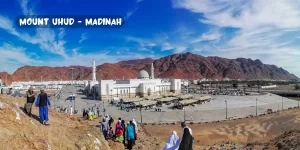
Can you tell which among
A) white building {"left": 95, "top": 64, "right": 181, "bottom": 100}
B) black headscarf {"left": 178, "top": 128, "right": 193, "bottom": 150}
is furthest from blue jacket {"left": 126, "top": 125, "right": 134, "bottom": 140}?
white building {"left": 95, "top": 64, "right": 181, "bottom": 100}

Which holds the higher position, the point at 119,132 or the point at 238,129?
the point at 119,132

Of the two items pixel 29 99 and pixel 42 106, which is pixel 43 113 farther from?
pixel 29 99

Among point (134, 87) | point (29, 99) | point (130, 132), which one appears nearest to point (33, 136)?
point (29, 99)

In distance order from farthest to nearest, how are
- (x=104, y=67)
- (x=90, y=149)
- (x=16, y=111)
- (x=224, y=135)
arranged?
(x=104, y=67)
(x=224, y=135)
(x=90, y=149)
(x=16, y=111)

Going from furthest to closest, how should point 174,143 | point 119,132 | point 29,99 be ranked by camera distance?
point 119,132 < point 29,99 < point 174,143

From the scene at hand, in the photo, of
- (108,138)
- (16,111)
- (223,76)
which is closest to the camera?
(16,111)

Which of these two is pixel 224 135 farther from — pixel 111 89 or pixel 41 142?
pixel 111 89

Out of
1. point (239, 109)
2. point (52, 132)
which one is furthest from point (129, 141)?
point (239, 109)
